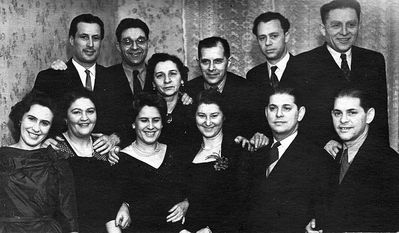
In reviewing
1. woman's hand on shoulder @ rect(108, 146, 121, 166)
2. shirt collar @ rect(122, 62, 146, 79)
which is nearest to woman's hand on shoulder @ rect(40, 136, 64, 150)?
woman's hand on shoulder @ rect(108, 146, 121, 166)

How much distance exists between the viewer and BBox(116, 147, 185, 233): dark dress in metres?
2.65

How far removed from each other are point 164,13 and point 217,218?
163cm

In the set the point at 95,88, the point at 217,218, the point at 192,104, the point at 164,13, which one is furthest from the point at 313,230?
the point at 164,13

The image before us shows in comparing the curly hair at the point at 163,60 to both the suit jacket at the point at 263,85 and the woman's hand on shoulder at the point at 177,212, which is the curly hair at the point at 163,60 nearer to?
the suit jacket at the point at 263,85

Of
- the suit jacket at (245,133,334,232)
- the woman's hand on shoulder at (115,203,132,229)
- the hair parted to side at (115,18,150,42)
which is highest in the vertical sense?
the hair parted to side at (115,18,150,42)

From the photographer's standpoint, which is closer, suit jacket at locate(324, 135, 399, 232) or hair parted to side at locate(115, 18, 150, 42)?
suit jacket at locate(324, 135, 399, 232)

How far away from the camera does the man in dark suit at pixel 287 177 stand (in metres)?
2.53

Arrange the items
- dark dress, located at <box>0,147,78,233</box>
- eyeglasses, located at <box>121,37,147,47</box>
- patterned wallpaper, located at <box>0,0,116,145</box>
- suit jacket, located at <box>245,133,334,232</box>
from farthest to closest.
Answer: eyeglasses, located at <box>121,37,147,47</box> → patterned wallpaper, located at <box>0,0,116,145</box> → suit jacket, located at <box>245,133,334,232</box> → dark dress, located at <box>0,147,78,233</box>

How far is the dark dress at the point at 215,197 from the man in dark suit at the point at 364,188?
0.39 meters

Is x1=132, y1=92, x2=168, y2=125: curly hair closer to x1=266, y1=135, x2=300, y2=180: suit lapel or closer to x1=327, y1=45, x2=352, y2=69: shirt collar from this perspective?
x1=266, y1=135, x2=300, y2=180: suit lapel

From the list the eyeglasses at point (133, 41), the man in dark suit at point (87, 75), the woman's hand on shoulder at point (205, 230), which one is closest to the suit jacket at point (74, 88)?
the man in dark suit at point (87, 75)

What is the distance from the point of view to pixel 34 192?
2.44 metres

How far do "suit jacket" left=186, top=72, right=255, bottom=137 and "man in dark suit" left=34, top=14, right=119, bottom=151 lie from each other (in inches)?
15.7

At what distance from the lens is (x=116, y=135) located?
286 cm
